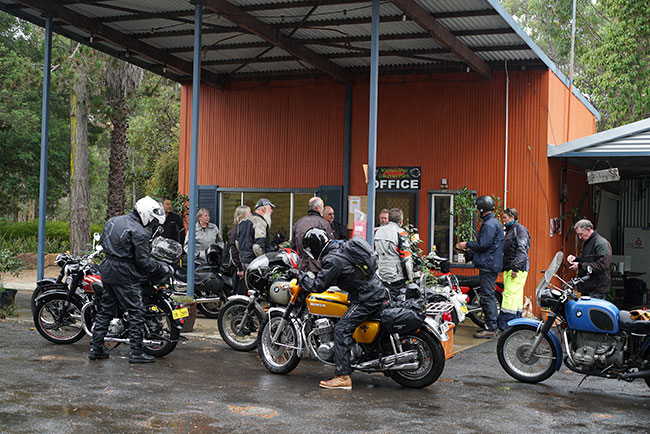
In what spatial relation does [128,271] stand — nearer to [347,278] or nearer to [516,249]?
[347,278]

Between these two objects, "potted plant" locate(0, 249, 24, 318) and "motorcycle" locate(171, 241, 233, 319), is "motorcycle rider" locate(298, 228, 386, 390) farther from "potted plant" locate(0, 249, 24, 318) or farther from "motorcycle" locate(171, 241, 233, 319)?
"potted plant" locate(0, 249, 24, 318)

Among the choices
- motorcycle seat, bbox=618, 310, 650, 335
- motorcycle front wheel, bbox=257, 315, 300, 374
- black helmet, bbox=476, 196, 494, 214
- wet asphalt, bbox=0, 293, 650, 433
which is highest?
black helmet, bbox=476, 196, 494, 214

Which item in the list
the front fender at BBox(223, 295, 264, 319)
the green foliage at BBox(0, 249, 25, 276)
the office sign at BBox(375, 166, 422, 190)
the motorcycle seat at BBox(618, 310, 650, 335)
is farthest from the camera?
the office sign at BBox(375, 166, 422, 190)

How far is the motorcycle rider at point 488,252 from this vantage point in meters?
10.8

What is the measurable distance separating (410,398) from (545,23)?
103 ft

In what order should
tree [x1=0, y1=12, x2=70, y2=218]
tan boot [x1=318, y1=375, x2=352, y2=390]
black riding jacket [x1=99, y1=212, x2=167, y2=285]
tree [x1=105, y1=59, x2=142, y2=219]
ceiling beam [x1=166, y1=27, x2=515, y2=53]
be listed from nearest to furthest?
tan boot [x1=318, y1=375, x2=352, y2=390], black riding jacket [x1=99, y1=212, x2=167, y2=285], ceiling beam [x1=166, y1=27, x2=515, y2=53], tree [x1=105, y1=59, x2=142, y2=219], tree [x1=0, y1=12, x2=70, y2=218]

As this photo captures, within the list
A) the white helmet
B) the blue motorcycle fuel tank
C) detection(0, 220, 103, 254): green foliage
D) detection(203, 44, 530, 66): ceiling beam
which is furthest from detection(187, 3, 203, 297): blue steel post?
detection(0, 220, 103, 254): green foliage

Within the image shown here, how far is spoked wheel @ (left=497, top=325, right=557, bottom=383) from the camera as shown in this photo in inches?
307

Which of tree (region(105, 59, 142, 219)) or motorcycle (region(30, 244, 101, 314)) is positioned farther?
tree (region(105, 59, 142, 219))

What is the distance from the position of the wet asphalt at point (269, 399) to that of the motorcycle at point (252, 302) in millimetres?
331

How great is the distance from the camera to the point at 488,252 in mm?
10852

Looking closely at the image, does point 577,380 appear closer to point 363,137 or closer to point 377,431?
point 377,431

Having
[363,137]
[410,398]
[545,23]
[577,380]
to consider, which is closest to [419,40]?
[363,137]

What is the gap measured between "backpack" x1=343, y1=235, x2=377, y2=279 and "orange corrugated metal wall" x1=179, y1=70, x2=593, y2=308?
6.98 meters
